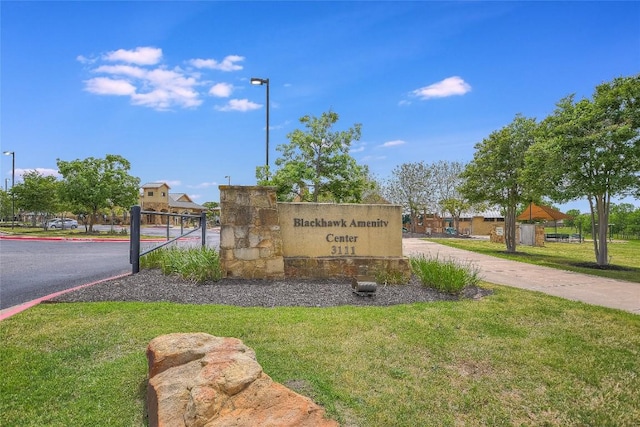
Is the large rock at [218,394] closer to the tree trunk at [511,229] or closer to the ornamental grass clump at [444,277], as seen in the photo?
the ornamental grass clump at [444,277]

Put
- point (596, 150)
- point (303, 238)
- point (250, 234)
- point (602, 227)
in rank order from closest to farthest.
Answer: point (250, 234) → point (303, 238) → point (596, 150) → point (602, 227)

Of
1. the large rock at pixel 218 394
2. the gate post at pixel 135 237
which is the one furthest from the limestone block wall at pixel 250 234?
the large rock at pixel 218 394

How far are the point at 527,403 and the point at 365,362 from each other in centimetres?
149

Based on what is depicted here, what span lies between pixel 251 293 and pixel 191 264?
66.2 inches

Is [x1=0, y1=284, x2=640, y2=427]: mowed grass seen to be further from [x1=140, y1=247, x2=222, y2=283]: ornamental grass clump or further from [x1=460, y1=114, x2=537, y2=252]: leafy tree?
[x1=460, y1=114, x2=537, y2=252]: leafy tree

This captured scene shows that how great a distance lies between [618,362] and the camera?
4621 millimetres

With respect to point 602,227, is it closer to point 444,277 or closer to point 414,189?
point 444,277

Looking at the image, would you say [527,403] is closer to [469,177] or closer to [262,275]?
[262,275]

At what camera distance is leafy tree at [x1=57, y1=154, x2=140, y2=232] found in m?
32.6

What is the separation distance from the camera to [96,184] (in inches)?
1298

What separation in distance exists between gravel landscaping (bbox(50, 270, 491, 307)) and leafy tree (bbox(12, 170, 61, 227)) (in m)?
37.4

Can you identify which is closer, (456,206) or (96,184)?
(96,184)

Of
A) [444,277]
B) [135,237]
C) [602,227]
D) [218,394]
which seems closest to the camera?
[218,394]

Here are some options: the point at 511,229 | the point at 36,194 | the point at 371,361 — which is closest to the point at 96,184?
the point at 36,194
